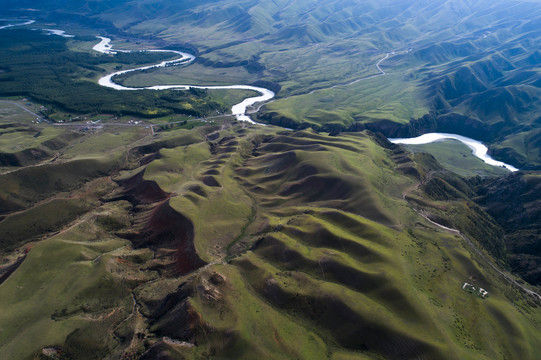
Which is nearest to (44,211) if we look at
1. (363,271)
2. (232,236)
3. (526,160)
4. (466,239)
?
(232,236)

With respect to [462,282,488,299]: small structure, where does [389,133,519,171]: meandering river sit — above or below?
below

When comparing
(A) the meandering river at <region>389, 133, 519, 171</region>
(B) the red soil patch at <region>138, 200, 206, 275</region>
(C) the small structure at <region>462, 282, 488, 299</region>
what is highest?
(C) the small structure at <region>462, 282, 488, 299</region>

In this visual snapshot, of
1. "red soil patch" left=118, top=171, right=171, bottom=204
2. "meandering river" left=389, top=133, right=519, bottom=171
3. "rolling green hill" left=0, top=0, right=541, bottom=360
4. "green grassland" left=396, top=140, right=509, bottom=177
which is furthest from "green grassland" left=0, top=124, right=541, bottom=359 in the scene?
"meandering river" left=389, top=133, right=519, bottom=171

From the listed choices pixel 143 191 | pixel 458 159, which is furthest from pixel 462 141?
pixel 143 191

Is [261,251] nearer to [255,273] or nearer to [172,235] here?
[255,273]

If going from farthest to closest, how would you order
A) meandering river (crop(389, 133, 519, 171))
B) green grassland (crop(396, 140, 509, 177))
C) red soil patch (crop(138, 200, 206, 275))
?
meandering river (crop(389, 133, 519, 171)), green grassland (crop(396, 140, 509, 177)), red soil patch (crop(138, 200, 206, 275))

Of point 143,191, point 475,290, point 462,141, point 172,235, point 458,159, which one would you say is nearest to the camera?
point 475,290

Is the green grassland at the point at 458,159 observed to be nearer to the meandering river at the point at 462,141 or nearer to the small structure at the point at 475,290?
the meandering river at the point at 462,141

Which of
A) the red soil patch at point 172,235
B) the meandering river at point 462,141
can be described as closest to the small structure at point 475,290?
the red soil patch at point 172,235

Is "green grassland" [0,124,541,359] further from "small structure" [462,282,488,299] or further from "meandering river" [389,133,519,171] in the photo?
"meandering river" [389,133,519,171]
